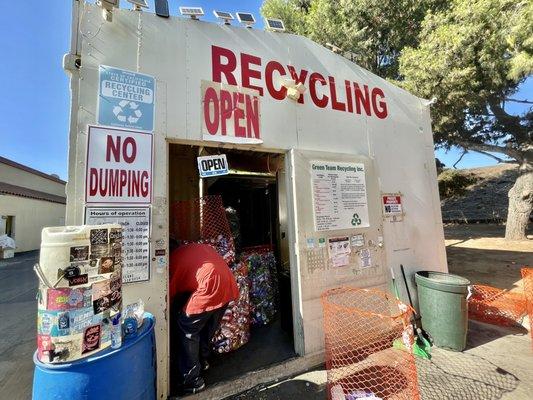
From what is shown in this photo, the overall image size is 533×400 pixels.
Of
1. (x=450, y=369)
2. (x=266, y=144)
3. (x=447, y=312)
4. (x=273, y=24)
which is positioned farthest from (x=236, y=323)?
(x=273, y=24)

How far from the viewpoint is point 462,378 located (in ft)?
10.3

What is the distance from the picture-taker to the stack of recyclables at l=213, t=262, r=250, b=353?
3643 millimetres

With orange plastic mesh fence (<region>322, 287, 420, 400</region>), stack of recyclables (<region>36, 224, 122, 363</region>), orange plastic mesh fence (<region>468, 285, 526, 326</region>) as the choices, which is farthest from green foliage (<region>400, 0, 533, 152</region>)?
stack of recyclables (<region>36, 224, 122, 363</region>)

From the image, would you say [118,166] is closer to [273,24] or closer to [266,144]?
[266,144]

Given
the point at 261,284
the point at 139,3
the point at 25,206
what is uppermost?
the point at 139,3

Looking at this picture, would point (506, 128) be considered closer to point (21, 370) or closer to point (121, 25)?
point (121, 25)

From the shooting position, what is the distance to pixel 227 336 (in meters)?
3.68

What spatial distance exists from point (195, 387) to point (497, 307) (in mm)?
4759

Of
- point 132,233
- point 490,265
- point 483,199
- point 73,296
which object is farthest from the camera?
point 483,199

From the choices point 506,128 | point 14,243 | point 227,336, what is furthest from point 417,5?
point 14,243

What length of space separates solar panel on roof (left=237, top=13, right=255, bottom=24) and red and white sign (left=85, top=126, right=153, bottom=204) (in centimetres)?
Answer: 191

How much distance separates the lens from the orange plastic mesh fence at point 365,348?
289cm

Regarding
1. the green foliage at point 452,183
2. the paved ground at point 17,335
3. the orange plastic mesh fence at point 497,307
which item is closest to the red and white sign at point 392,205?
the orange plastic mesh fence at point 497,307

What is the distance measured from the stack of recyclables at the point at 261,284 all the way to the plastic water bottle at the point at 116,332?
2527 mm
